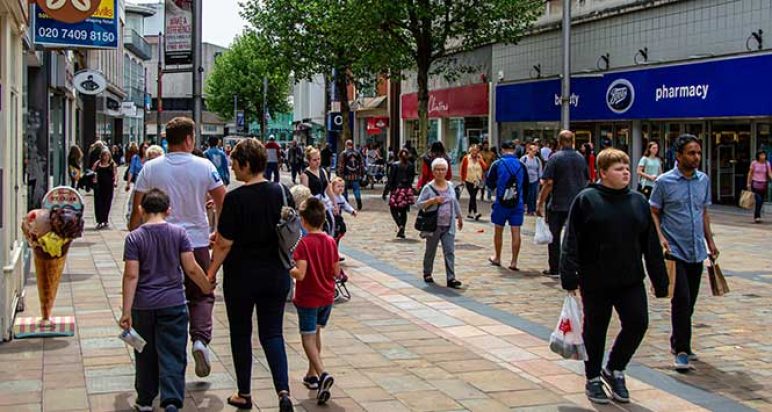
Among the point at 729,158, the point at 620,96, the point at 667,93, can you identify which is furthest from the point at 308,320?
the point at 620,96

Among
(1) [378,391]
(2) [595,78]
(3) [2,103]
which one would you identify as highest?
(2) [595,78]

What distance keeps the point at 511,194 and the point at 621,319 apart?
6.33 meters

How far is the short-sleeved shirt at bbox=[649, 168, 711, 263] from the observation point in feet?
24.7

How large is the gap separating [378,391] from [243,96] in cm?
7689

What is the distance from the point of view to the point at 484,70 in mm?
37188

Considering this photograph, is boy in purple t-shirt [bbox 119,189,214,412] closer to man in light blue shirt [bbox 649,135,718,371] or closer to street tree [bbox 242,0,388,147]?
man in light blue shirt [bbox 649,135,718,371]

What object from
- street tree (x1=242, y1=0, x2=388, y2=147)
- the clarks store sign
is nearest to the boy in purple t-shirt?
street tree (x1=242, y1=0, x2=388, y2=147)

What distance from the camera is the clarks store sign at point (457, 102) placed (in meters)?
37.2

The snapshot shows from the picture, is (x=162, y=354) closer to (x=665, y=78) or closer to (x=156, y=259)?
(x=156, y=259)

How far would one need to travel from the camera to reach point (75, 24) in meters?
12.9

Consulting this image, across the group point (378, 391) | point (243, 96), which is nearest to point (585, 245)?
point (378, 391)

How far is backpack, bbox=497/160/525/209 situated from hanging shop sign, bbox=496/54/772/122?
10.7 m

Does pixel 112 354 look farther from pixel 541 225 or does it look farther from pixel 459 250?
pixel 459 250

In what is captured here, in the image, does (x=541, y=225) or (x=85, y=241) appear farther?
(x=85, y=241)
